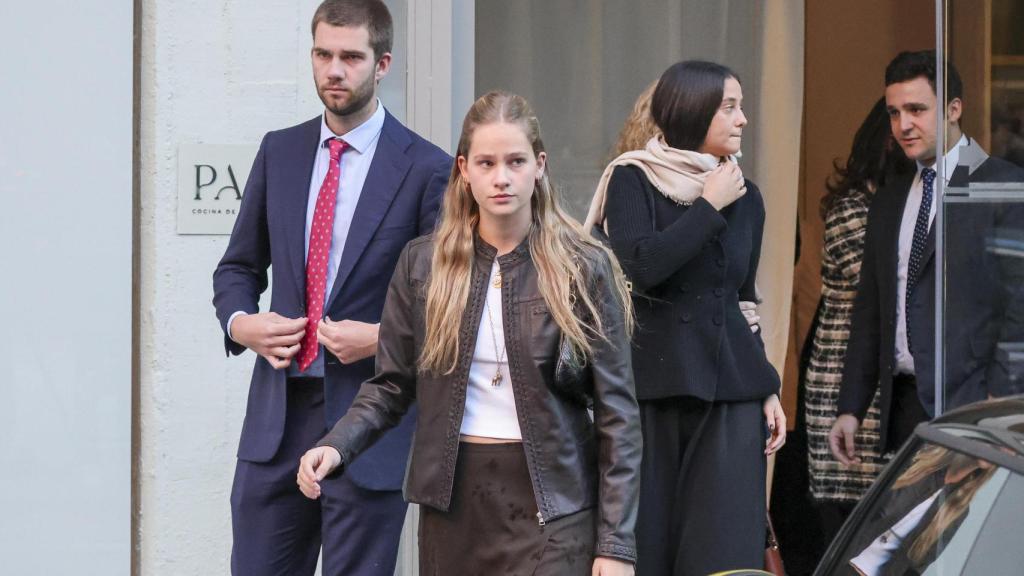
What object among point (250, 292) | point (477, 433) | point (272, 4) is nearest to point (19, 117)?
point (272, 4)

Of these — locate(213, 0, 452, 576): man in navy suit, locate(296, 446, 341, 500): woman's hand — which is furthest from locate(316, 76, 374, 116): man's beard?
locate(296, 446, 341, 500): woman's hand

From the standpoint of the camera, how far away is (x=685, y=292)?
14.5 ft

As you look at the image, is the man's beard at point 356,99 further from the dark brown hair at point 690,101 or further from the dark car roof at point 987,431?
the dark car roof at point 987,431

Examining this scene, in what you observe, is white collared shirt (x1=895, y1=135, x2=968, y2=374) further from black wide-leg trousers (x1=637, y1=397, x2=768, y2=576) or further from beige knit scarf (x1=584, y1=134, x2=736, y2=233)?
beige knit scarf (x1=584, y1=134, x2=736, y2=233)

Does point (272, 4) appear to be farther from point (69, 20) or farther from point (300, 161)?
point (300, 161)

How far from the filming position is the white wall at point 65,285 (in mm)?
5207

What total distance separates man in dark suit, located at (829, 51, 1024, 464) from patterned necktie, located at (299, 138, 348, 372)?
75.0 inches

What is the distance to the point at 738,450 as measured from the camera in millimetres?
4422

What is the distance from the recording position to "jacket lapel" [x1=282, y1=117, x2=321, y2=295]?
4.10 m

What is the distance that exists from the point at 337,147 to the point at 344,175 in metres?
0.08

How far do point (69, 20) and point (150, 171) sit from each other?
58cm

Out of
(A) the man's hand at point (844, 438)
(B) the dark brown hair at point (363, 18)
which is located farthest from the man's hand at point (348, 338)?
(A) the man's hand at point (844, 438)

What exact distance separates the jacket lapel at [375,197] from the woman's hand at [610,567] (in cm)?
108

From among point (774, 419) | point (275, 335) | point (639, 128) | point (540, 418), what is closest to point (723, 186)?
point (639, 128)
